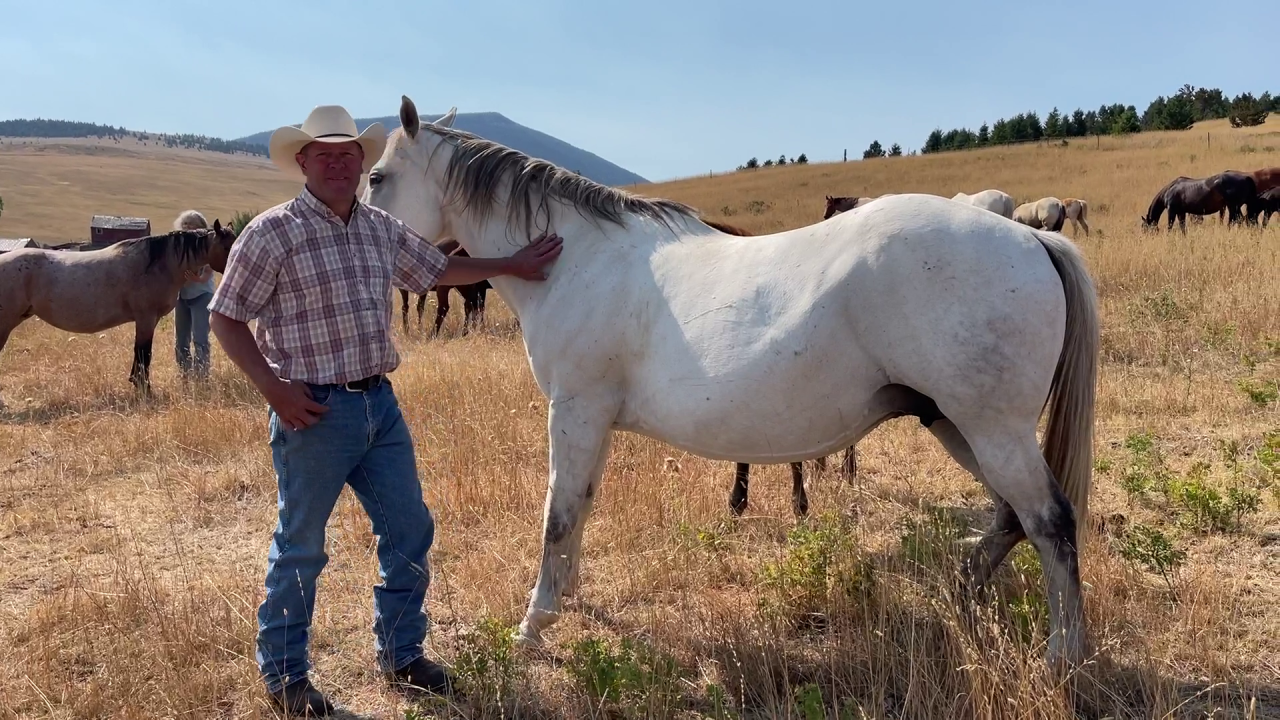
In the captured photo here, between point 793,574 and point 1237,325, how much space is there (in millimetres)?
6509

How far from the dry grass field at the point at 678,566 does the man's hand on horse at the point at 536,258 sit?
1436mm

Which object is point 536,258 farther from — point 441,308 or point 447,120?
point 441,308

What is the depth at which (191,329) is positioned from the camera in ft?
29.9

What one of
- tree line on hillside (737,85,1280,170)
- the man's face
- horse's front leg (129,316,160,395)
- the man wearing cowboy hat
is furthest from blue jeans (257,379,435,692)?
tree line on hillside (737,85,1280,170)

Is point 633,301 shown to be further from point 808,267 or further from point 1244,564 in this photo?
point 1244,564

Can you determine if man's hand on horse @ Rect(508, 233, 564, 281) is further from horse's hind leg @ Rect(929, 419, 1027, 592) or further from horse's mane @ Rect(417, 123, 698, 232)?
horse's hind leg @ Rect(929, 419, 1027, 592)

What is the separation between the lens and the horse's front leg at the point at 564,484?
310 cm

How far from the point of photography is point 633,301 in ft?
9.93

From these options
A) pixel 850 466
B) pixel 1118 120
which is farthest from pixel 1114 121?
pixel 850 466

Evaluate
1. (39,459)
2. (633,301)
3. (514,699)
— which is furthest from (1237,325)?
(39,459)

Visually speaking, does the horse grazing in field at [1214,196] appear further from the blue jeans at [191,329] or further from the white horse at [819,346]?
the blue jeans at [191,329]

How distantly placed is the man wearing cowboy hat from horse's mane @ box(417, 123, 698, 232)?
2.32 feet

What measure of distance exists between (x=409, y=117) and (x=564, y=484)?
72.9 inches

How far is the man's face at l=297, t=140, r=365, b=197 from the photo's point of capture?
8.65 feet
